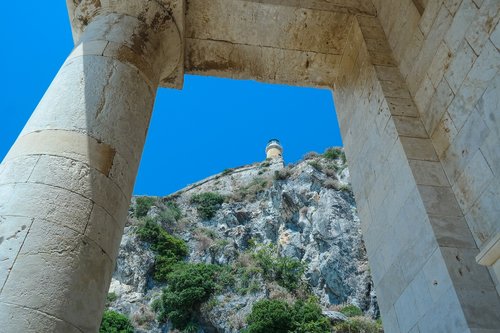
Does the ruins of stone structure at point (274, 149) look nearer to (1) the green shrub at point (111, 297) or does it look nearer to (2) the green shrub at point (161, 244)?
(2) the green shrub at point (161, 244)

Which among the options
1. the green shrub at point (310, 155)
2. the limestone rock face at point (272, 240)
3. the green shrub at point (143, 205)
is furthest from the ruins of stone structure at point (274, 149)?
the green shrub at point (143, 205)

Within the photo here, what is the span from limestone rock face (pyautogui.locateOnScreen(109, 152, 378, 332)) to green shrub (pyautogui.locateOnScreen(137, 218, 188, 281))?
2.05ft

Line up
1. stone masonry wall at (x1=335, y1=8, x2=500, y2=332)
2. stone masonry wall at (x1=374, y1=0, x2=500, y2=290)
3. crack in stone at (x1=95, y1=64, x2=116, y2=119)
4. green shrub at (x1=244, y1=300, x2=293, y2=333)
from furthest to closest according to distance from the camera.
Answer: green shrub at (x1=244, y1=300, x2=293, y2=333) < crack in stone at (x1=95, y1=64, x2=116, y2=119) < stone masonry wall at (x1=374, y1=0, x2=500, y2=290) < stone masonry wall at (x1=335, y1=8, x2=500, y2=332)

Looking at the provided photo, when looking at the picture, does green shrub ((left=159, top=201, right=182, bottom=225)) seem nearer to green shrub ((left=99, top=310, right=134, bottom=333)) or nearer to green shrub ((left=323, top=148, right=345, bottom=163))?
green shrub ((left=99, top=310, right=134, bottom=333))

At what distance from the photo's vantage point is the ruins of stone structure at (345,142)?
9.71 feet

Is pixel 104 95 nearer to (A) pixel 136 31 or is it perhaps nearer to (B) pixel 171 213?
(A) pixel 136 31

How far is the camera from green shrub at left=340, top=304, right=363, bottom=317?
1062 inches

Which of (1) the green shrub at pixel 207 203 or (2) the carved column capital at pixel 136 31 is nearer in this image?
(2) the carved column capital at pixel 136 31

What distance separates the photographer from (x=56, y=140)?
137 inches

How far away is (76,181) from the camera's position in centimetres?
328

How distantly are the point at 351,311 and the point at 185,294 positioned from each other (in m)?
11.1

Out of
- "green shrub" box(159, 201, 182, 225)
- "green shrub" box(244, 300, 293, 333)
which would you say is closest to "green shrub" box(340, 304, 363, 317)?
"green shrub" box(244, 300, 293, 333)

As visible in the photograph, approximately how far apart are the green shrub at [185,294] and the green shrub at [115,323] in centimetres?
236

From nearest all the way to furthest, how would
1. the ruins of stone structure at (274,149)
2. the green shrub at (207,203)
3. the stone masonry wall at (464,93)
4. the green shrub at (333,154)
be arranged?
the stone masonry wall at (464,93)
the green shrub at (207,203)
the green shrub at (333,154)
the ruins of stone structure at (274,149)
